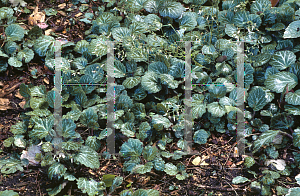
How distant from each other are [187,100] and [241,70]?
1.85ft

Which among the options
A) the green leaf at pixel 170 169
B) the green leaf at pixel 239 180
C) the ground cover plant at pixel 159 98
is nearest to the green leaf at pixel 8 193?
the ground cover plant at pixel 159 98

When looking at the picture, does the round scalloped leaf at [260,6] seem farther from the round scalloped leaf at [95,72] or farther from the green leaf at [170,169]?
the green leaf at [170,169]

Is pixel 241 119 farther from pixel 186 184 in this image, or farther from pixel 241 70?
pixel 186 184

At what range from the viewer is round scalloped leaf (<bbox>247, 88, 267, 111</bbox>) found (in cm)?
240

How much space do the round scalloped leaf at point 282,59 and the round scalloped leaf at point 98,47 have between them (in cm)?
151

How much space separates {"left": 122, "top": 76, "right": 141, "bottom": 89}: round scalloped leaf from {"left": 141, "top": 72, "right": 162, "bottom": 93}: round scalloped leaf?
0.10 meters

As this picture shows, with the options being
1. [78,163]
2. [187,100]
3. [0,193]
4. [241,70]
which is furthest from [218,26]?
[0,193]

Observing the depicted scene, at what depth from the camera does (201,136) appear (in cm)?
236

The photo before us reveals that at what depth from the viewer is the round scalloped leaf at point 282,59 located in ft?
8.45

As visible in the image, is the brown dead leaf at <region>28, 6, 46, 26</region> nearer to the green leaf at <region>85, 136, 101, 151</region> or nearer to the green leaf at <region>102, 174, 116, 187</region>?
the green leaf at <region>85, 136, 101, 151</region>

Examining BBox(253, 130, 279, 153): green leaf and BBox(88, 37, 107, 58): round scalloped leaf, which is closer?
BBox(253, 130, 279, 153): green leaf

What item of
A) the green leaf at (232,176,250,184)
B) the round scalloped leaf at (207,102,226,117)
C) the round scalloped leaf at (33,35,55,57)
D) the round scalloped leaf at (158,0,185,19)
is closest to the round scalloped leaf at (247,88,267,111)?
the round scalloped leaf at (207,102,226,117)

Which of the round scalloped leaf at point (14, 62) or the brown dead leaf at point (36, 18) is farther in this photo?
the brown dead leaf at point (36, 18)

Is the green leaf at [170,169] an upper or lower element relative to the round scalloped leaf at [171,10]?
lower
